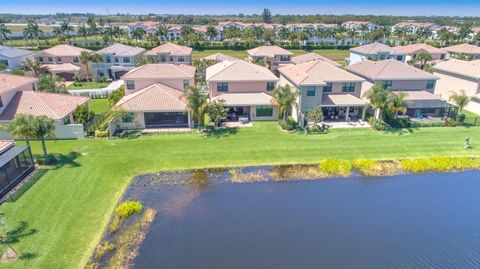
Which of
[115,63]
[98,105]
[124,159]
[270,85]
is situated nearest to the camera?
[124,159]

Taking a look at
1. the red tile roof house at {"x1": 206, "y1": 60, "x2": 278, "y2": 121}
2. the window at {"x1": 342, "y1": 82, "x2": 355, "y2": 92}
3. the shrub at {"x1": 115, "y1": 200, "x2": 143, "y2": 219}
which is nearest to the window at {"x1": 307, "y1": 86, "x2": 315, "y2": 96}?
the red tile roof house at {"x1": 206, "y1": 60, "x2": 278, "y2": 121}

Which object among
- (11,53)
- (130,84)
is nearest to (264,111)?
(130,84)

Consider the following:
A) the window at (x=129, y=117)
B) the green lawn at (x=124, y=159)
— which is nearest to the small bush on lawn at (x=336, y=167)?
the green lawn at (x=124, y=159)

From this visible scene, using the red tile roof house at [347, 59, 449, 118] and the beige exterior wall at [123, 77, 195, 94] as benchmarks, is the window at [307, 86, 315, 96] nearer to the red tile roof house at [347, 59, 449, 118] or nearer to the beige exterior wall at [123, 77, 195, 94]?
the red tile roof house at [347, 59, 449, 118]

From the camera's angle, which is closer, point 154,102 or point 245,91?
point 154,102

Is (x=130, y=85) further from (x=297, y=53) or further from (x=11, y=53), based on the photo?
(x=297, y=53)
